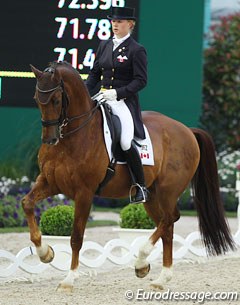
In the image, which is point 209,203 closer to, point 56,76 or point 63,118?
point 63,118

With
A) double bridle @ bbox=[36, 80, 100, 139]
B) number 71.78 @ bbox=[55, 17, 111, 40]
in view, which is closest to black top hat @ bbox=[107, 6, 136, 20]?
double bridle @ bbox=[36, 80, 100, 139]

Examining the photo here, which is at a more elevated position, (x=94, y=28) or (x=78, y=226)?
(x=94, y=28)

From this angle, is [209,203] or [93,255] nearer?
[209,203]

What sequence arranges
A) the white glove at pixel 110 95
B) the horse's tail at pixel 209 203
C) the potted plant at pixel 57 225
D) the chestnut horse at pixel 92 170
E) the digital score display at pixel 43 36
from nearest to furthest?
the chestnut horse at pixel 92 170 → the white glove at pixel 110 95 → the horse's tail at pixel 209 203 → the potted plant at pixel 57 225 → the digital score display at pixel 43 36

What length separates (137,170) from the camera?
26.1ft

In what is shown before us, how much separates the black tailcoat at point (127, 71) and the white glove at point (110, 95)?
0.03m

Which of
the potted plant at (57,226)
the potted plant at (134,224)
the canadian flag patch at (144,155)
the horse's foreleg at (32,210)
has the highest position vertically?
the canadian flag patch at (144,155)

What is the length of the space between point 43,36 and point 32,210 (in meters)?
4.17

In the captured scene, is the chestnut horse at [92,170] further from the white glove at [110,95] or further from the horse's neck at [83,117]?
the white glove at [110,95]

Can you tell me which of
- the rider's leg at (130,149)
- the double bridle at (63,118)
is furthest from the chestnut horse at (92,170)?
the rider's leg at (130,149)

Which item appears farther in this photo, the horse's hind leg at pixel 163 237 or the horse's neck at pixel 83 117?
the horse's hind leg at pixel 163 237

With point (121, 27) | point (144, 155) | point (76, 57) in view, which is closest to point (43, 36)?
point (76, 57)

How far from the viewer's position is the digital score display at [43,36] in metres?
11.1

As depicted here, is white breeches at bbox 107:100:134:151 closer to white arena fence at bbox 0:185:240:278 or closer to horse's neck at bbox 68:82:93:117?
horse's neck at bbox 68:82:93:117
